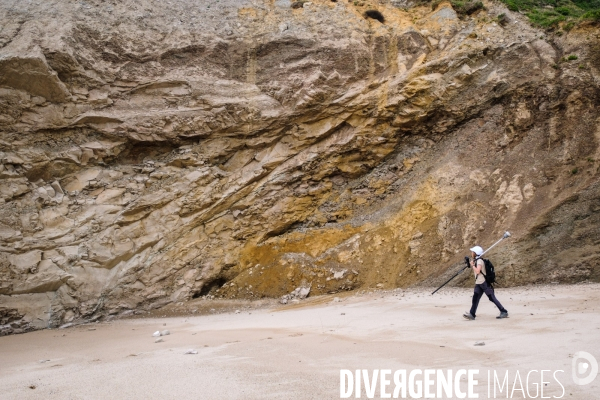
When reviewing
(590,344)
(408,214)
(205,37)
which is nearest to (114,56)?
(205,37)

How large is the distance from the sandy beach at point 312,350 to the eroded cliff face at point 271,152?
271cm

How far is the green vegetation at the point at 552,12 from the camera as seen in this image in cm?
1586

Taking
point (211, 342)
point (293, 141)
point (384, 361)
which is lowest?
point (211, 342)

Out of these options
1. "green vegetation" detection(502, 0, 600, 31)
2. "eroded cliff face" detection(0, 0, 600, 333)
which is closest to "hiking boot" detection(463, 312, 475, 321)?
"eroded cliff face" detection(0, 0, 600, 333)

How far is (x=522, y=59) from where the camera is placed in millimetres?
15570

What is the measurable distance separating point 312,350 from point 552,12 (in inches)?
656

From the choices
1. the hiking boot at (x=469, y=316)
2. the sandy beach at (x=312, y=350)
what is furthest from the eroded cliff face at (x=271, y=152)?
the hiking boot at (x=469, y=316)

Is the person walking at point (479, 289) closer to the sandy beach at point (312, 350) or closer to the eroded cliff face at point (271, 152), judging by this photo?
the sandy beach at point (312, 350)

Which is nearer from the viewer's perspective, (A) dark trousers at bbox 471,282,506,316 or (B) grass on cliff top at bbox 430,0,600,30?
(A) dark trousers at bbox 471,282,506,316

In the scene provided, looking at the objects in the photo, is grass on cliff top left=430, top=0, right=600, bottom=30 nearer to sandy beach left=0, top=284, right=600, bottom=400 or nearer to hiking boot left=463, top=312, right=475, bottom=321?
sandy beach left=0, top=284, right=600, bottom=400

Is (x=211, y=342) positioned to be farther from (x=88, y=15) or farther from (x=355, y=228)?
(x=88, y=15)

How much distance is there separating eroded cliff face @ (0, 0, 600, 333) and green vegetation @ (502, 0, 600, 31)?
55 cm

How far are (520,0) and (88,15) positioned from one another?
15.3 metres

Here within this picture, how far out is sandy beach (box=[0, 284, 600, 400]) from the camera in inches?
180
